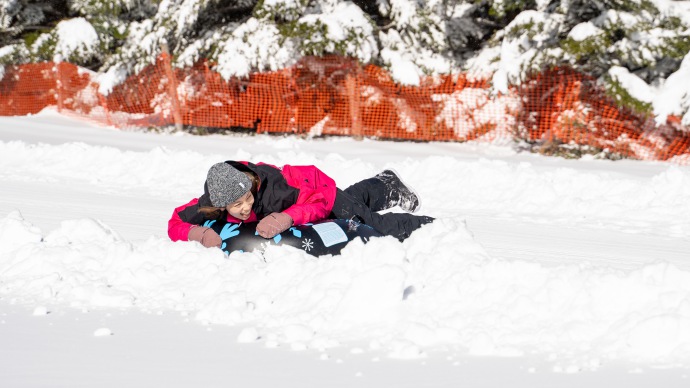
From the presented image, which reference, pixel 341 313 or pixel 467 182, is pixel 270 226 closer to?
pixel 341 313

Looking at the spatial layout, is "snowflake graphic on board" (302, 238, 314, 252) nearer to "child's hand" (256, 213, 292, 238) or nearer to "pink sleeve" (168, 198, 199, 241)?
"child's hand" (256, 213, 292, 238)

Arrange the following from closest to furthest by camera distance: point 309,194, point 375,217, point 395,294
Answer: point 395,294 → point 309,194 → point 375,217

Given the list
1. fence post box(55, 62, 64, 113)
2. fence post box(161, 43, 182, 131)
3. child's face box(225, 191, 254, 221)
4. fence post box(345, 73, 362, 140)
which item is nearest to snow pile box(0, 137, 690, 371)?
child's face box(225, 191, 254, 221)

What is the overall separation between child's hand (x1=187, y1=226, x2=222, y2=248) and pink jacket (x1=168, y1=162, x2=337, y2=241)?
0.09m

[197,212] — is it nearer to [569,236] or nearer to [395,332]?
[395,332]

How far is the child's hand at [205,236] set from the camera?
524 centimetres

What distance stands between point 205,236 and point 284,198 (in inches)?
21.4

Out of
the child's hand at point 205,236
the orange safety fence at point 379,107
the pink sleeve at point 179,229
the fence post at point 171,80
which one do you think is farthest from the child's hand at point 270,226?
the fence post at point 171,80

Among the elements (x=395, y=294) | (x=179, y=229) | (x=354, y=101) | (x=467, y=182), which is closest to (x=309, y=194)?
(x=179, y=229)

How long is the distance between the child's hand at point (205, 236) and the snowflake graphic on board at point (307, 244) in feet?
1.66

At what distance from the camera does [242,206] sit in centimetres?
528

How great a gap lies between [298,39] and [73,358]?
1275 centimetres

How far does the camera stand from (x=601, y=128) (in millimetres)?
14391

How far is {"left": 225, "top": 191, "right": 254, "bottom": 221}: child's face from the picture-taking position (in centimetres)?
525
